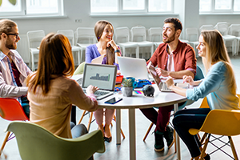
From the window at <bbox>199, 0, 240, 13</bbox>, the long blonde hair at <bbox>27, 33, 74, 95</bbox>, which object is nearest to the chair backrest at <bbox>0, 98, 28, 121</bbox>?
the long blonde hair at <bbox>27, 33, 74, 95</bbox>

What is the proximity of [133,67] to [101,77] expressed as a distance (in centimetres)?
39

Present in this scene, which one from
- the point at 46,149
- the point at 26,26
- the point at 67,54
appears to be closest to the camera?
the point at 46,149

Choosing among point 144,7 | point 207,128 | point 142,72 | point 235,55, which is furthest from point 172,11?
point 207,128

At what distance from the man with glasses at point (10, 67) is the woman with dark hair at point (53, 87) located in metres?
0.71

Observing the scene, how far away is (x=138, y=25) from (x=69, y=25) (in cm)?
185

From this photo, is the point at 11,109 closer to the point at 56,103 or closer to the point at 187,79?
the point at 56,103

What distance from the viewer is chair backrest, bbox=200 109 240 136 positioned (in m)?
1.91

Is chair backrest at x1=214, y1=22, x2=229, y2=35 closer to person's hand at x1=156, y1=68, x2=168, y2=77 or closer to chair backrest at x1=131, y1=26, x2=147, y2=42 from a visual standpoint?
chair backrest at x1=131, y1=26, x2=147, y2=42

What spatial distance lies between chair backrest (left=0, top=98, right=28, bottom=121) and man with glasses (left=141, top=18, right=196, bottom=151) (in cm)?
112

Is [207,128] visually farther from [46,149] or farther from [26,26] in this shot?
[26,26]

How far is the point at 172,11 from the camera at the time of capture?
791 centimetres

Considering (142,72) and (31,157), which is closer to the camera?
(31,157)

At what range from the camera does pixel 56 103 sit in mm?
1677

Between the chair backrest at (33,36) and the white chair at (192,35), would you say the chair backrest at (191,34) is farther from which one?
the chair backrest at (33,36)
